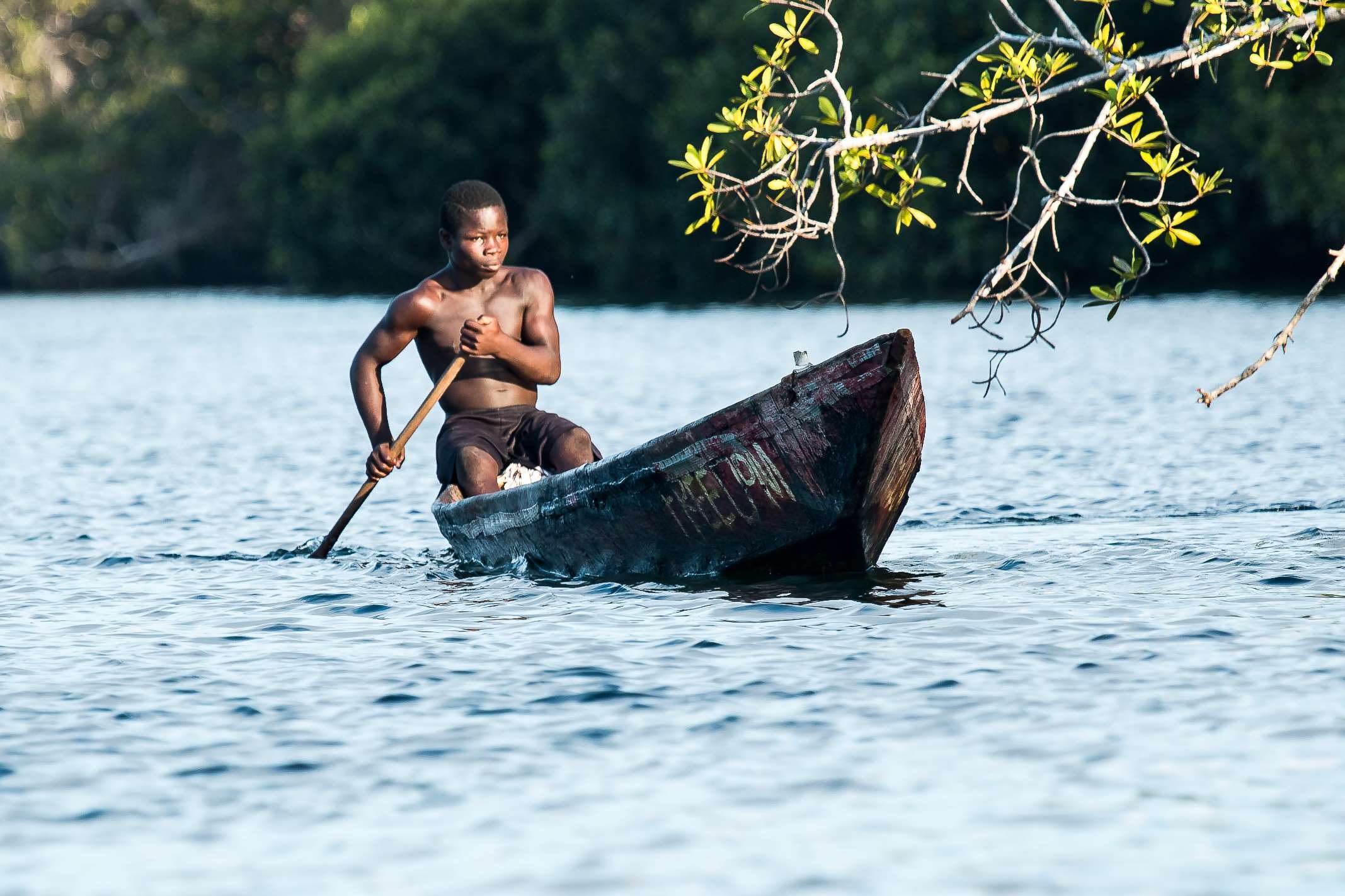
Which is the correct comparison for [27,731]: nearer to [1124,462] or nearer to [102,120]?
[1124,462]

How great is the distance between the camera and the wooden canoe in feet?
24.7

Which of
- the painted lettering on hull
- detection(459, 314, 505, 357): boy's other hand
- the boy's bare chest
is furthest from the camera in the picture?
the boy's bare chest

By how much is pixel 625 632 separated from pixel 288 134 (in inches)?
1842

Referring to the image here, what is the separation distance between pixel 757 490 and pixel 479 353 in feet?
5.09

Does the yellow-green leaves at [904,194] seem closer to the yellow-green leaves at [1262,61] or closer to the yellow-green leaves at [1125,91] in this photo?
the yellow-green leaves at [1125,91]

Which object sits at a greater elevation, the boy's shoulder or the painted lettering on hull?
the boy's shoulder

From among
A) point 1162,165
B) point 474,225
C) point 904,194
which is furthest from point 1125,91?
point 474,225

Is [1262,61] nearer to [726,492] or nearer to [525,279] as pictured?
[726,492]

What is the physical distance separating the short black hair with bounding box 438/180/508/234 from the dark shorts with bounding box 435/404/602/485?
97 centimetres

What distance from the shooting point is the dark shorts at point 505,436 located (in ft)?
29.8

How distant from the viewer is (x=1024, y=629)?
23.8 feet

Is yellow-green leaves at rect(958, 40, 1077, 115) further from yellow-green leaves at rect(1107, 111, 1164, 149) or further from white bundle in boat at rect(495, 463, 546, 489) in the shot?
white bundle in boat at rect(495, 463, 546, 489)

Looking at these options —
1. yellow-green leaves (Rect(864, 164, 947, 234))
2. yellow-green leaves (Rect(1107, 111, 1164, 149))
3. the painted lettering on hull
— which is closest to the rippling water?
the painted lettering on hull

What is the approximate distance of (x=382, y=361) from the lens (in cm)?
911
